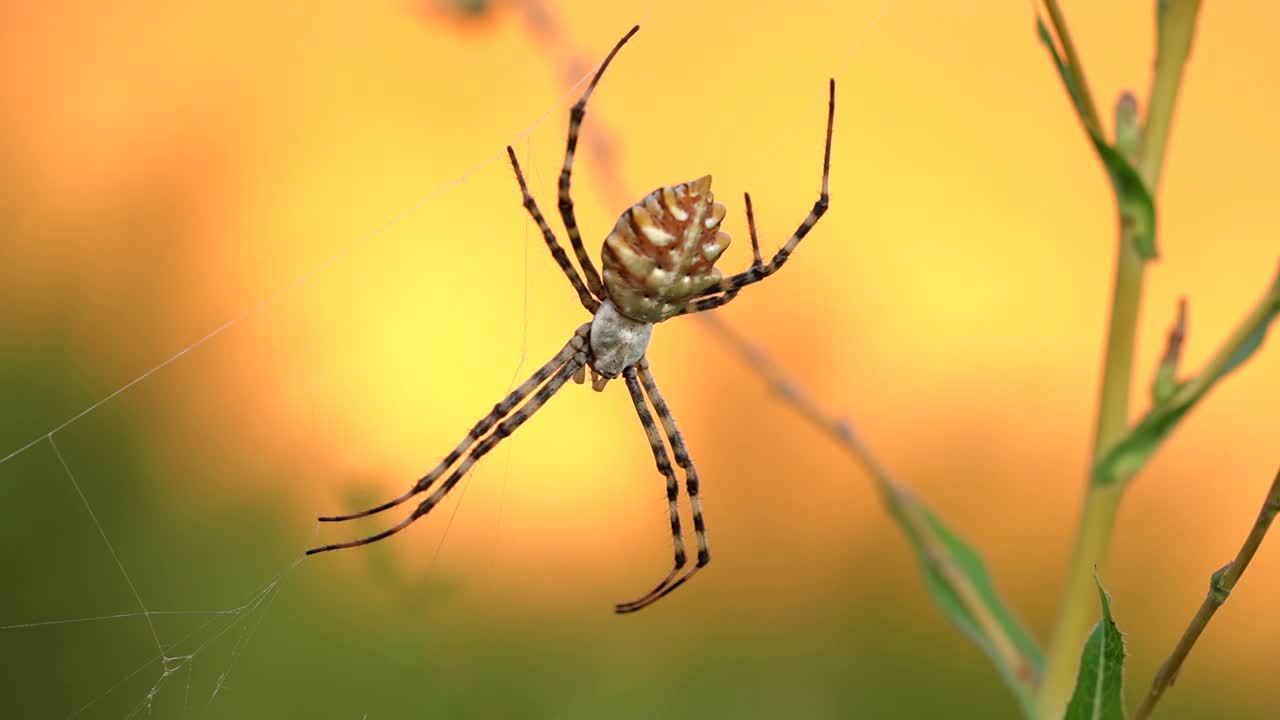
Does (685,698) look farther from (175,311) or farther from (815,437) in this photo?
(175,311)

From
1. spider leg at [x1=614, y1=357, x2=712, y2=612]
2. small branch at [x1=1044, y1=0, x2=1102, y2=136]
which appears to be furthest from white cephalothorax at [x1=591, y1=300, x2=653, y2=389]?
small branch at [x1=1044, y1=0, x2=1102, y2=136]

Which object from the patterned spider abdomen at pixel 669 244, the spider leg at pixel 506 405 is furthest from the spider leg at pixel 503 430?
the patterned spider abdomen at pixel 669 244

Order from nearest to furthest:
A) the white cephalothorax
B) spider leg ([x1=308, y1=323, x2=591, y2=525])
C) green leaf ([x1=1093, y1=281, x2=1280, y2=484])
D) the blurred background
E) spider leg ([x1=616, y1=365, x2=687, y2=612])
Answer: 1. green leaf ([x1=1093, y1=281, x2=1280, y2=484])
2. the white cephalothorax
3. spider leg ([x1=308, y1=323, x2=591, y2=525])
4. spider leg ([x1=616, y1=365, x2=687, y2=612])
5. the blurred background

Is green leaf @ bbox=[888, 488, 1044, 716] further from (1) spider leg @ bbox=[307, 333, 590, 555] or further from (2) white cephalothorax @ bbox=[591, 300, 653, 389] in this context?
(1) spider leg @ bbox=[307, 333, 590, 555]

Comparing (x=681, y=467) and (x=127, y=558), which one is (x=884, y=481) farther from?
(x=127, y=558)

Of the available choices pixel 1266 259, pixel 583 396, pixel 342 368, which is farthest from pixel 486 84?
pixel 1266 259

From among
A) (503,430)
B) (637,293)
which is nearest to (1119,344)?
(637,293)
